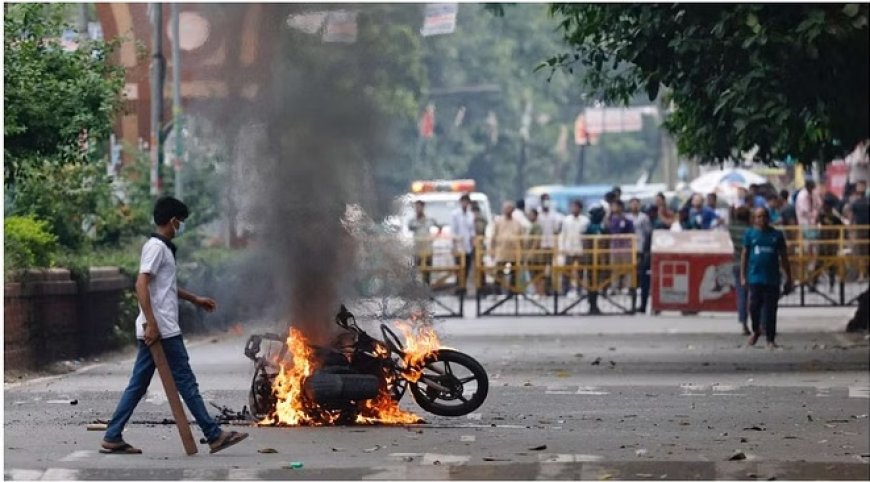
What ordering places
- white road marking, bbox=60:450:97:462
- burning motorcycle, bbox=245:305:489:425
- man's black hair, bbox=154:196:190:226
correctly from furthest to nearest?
burning motorcycle, bbox=245:305:489:425 < man's black hair, bbox=154:196:190:226 < white road marking, bbox=60:450:97:462

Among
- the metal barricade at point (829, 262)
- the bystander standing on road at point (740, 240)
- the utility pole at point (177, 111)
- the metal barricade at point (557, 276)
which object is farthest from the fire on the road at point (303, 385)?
the metal barricade at point (829, 262)

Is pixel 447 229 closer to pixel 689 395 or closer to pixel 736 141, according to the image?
pixel 736 141

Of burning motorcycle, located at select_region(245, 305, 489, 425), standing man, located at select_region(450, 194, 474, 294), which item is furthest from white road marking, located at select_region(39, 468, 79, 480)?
standing man, located at select_region(450, 194, 474, 294)

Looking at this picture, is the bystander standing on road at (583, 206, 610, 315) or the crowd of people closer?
the bystander standing on road at (583, 206, 610, 315)

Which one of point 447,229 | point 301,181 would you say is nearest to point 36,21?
point 301,181

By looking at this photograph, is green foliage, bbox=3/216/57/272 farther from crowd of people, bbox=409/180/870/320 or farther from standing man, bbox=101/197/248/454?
crowd of people, bbox=409/180/870/320

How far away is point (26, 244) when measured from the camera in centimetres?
1917

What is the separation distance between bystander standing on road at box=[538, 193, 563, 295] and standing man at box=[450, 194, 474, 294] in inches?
45.8

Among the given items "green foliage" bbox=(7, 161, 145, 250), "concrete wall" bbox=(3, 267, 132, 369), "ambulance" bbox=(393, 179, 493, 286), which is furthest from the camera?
"green foliage" bbox=(7, 161, 145, 250)

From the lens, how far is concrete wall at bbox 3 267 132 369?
18.2 m

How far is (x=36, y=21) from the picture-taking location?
58.6 feet

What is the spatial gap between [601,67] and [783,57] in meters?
3.84

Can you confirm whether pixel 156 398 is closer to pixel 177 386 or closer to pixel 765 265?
pixel 177 386

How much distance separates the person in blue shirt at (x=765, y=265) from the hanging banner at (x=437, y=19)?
13.3 feet
